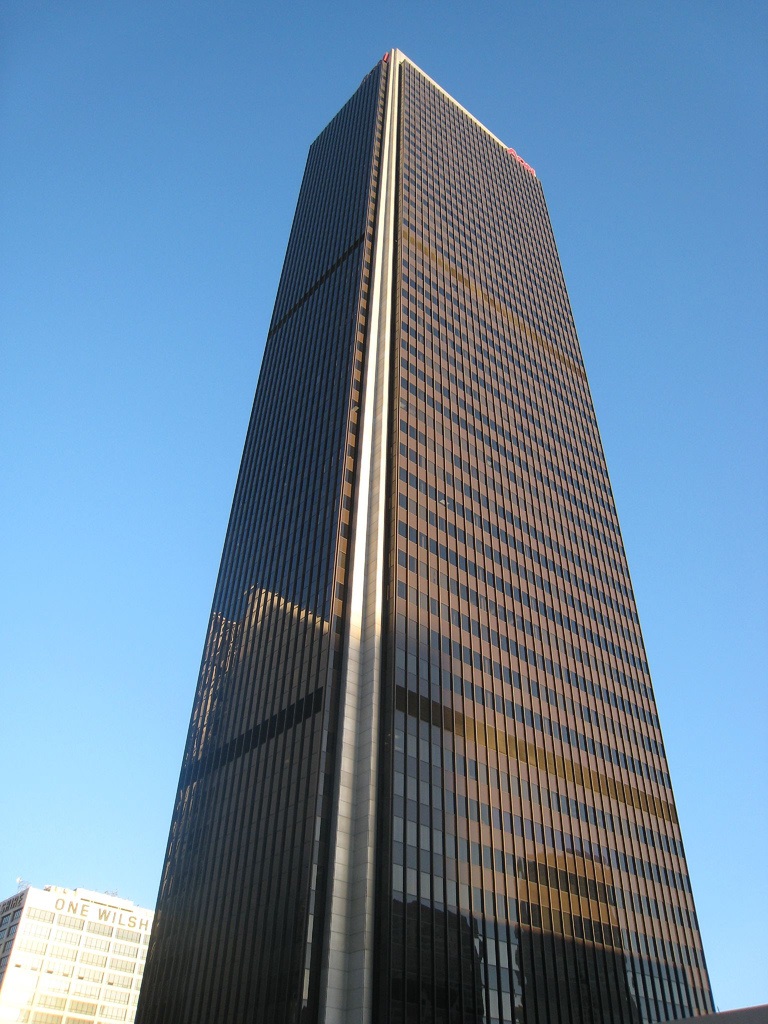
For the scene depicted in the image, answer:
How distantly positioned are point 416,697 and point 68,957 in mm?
148309

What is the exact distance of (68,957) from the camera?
176375mm

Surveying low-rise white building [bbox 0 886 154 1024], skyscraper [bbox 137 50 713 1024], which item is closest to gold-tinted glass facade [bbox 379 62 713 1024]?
skyscraper [bbox 137 50 713 1024]

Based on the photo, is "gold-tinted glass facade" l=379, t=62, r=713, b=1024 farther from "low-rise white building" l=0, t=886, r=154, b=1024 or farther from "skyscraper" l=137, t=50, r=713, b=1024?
"low-rise white building" l=0, t=886, r=154, b=1024

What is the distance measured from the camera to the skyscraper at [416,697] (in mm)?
60719

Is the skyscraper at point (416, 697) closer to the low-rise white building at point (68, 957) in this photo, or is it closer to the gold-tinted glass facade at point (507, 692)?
the gold-tinted glass facade at point (507, 692)

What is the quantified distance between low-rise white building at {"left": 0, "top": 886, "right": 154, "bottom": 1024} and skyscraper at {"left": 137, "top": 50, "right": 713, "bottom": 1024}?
116273 millimetres

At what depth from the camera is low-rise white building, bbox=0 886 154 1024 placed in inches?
6624

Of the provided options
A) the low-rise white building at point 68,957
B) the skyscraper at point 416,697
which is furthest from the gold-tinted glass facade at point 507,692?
the low-rise white building at point 68,957

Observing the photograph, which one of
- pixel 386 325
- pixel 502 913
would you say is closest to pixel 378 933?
pixel 502 913

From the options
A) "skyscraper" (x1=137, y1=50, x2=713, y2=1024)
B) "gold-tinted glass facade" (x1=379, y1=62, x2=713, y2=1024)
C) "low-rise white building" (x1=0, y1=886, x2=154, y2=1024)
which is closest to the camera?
"skyscraper" (x1=137, y1=50, x2=713, y2=1024)

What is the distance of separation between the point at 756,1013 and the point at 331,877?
2974cm

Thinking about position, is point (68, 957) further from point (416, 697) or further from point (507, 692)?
point (416, 697)

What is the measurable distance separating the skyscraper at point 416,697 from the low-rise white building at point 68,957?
381 ft

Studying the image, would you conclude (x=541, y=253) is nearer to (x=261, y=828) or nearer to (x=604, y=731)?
(x=604, y=731)
